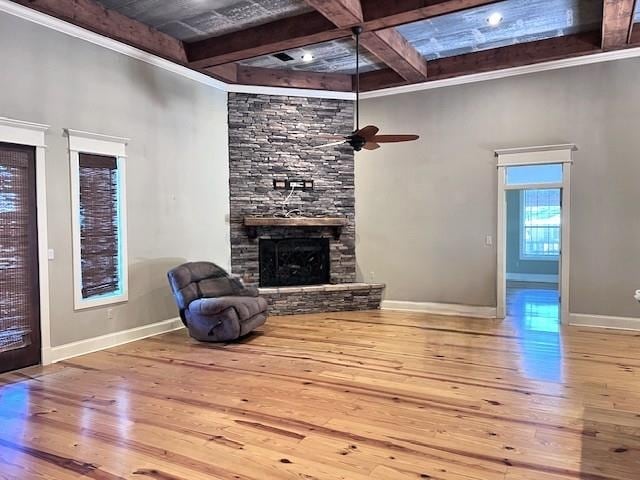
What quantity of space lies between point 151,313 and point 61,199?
73.0 inches

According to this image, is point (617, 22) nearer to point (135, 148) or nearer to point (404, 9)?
point (404, 9)

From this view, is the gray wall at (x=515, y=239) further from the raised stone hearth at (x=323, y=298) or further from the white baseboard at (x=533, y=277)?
the raised stone hearth at (x=323, y=298)

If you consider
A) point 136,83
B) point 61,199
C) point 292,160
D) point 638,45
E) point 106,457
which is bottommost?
point 106,457

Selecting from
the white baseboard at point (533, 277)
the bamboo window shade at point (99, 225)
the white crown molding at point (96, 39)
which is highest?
the white crown molding at point (96, 39)

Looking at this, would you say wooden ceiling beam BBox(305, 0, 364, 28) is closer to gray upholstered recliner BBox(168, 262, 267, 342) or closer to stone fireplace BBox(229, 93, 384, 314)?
stone fireplace BBox(229, 93, 384, 314)

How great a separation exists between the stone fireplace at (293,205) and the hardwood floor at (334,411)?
1.95m

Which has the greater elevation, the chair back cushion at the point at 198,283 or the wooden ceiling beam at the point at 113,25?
the wooden ceiling beam at the point at 113,25

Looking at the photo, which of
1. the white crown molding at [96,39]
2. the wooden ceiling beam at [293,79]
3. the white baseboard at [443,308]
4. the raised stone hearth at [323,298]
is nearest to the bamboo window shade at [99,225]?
the white crown molding at [96,39]

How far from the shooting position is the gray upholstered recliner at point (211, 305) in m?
5.34

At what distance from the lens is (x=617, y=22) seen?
5.05 metres

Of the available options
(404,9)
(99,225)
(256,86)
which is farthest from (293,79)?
(99,225)

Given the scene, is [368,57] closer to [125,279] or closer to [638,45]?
[638,45]

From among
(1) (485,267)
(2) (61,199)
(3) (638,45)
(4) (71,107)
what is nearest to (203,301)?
(2) (61,199)

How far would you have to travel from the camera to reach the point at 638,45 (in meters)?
5.75
